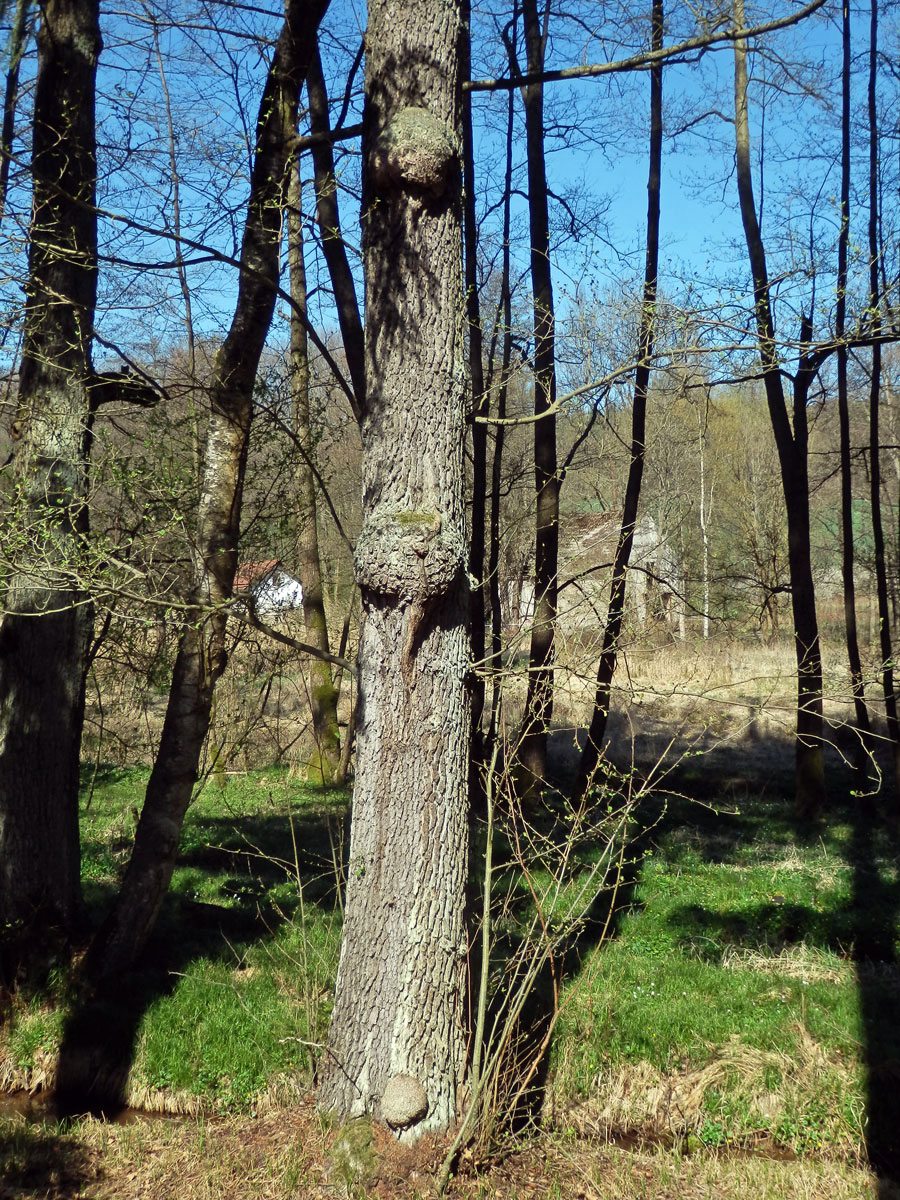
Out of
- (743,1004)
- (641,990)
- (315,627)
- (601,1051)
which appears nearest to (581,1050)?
(601,1051)

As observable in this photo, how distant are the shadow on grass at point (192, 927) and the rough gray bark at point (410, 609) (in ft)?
1.47

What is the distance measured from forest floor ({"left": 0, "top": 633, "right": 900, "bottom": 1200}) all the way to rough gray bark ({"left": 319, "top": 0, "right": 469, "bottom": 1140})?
1.19ft

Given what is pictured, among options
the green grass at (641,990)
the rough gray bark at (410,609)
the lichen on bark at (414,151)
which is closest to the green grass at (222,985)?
the green grass at (641,990)

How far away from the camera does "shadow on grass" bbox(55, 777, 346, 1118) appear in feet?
17.8

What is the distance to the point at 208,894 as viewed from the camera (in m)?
7.77

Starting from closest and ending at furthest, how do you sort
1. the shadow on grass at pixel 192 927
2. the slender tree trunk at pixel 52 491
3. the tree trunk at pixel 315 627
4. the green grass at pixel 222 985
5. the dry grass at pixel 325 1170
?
the dry grass at pixel 325 1170 < the green grass at pixel 222 985 < the shadow on grass at pixel 192 927 < the slender tree trunk at pixel 52 491 < the tree trunk at pixel 315 627

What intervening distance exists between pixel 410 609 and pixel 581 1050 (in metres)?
2.85

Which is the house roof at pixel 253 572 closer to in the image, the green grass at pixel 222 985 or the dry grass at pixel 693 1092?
the green grass at pixel 222 985

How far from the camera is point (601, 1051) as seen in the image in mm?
5297

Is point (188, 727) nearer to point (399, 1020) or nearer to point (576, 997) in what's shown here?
point (399, 1020)

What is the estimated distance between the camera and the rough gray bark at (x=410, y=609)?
13.6 feet

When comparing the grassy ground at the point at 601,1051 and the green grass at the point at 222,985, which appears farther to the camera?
the green grass at the point at 222,985

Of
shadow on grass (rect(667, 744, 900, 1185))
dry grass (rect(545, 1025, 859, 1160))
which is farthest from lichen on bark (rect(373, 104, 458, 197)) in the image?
shadow on grass (rect(667, 744, 900, 1185))

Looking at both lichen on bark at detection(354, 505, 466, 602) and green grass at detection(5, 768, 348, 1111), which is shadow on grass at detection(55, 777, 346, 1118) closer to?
green grass at detection(5, 768, 348, 1111)
